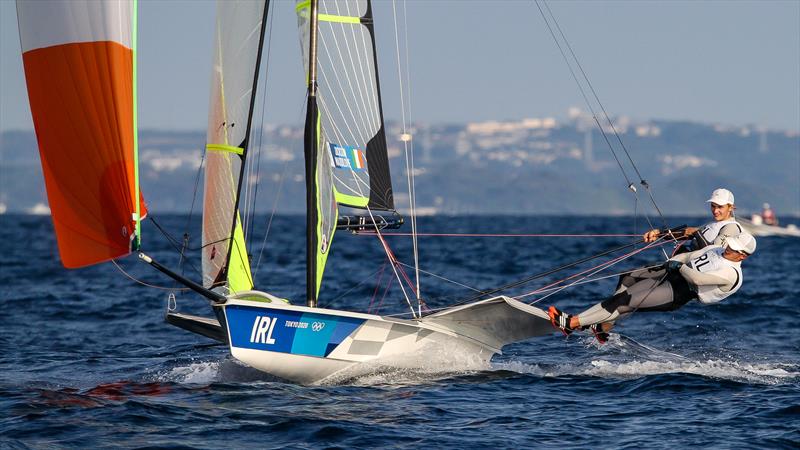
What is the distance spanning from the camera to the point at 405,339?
10.4 metres

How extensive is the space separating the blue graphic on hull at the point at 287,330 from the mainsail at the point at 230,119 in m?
1.23

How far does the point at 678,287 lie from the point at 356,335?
2.94 meters

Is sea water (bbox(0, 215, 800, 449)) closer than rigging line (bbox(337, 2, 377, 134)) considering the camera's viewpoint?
Yes

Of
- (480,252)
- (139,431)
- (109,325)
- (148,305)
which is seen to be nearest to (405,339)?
(139,431)

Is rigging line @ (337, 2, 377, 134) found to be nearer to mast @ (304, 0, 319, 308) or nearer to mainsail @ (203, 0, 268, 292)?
mast @ (304, 0, 319, 308)

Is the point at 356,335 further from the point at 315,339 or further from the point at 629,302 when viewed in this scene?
the point at 629,302

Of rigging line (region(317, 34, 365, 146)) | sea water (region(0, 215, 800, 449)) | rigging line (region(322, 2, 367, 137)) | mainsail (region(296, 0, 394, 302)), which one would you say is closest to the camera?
sea water (region(0, 215, 800, 449))

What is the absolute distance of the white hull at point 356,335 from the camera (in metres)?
9.80

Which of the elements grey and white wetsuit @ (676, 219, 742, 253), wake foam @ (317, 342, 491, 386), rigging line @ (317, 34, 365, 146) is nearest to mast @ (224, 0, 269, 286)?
rigging line @ (317, 34, 365, 146)

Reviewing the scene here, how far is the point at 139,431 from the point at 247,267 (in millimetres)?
3158

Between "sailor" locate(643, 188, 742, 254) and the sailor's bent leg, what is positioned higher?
"sailor" locate(643, 188, 742, 254)

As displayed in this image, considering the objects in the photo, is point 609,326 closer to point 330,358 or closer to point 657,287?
point 657,287

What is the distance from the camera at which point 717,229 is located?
10625 mm

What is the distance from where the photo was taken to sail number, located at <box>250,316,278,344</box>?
386 inches
